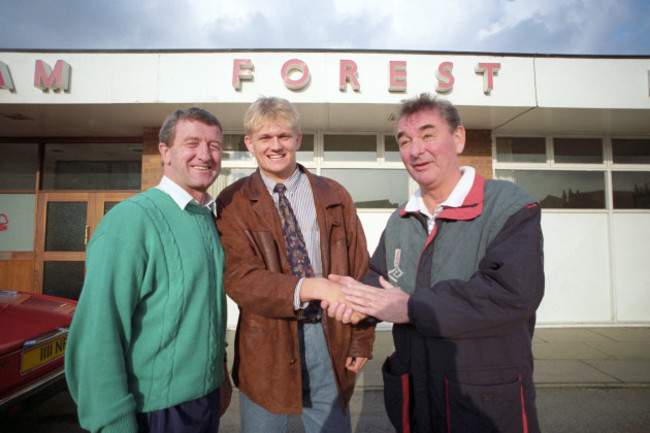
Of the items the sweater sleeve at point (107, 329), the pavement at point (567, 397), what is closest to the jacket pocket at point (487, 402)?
the sweater sleeve at point (107, 329)

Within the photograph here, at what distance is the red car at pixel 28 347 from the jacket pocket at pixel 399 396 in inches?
97.9

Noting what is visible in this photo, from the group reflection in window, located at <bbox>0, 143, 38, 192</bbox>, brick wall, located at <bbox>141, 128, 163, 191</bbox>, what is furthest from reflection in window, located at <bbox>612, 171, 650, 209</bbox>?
reflection in window, located at <bbox>0, 143, 38, 192</bbox>

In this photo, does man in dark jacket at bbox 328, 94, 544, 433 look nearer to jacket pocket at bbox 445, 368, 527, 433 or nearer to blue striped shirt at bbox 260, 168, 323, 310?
jacket pocket at bbox 445, 368, 527, 433

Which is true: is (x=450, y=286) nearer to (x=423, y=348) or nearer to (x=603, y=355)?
(x=423, y=348)

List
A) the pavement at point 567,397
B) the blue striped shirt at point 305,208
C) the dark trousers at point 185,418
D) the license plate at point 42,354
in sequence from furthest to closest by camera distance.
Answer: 1. the pavement at point 567,397
2. the license plate at point 42,354
3. the blue striped shirt at point 305,208
4. the dark trousers at point 185,418

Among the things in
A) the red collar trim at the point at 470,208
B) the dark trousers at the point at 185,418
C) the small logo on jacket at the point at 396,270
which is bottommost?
the dark trousers at the point at 185,418

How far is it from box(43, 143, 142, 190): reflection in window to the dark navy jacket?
21.0 feet

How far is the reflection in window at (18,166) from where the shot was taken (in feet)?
21.4

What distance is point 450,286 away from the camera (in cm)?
134

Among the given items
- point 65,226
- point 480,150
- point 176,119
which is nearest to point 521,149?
point 480,150

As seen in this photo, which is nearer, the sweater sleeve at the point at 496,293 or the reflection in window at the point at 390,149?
the sweater sleeve at the point at 496,293

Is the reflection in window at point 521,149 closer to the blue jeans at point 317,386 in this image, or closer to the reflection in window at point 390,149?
the reflection in window at point 390,149

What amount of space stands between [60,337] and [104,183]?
438 cm

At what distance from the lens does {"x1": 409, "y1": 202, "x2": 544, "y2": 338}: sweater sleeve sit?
4.17ft
